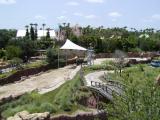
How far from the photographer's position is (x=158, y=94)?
16781mm

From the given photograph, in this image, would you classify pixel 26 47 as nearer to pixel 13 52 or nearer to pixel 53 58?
pixel 13 52

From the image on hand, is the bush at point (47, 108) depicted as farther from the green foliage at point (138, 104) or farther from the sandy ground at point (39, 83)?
the green foliage at point (138, 104)

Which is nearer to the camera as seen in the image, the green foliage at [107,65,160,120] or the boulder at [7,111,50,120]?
the green foliage at [107,65,160,120]

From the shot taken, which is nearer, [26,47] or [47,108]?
[47,108]

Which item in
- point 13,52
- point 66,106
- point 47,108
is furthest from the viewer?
point 13,52

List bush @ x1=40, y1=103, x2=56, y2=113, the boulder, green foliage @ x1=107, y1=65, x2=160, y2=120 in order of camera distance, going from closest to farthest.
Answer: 1. green foliage @ x1=107, y1=65, x2=160, y2=120
2. the boulder
3. bush @ x1=40, y1=103, x2=56, y2=113

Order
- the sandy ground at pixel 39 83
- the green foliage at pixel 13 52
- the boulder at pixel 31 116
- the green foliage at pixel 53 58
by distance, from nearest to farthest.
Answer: the boulder at pixel 31 116 → the sandy ground at pixel 39 83 → the green foliage at pixel 53 58 → the green foliage at pixel 13 52

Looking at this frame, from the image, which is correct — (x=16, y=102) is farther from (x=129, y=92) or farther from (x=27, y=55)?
(x=27, y=55)

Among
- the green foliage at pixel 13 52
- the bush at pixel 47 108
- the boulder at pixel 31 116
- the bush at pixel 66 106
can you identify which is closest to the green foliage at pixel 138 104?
the boulder at pixel 31 116

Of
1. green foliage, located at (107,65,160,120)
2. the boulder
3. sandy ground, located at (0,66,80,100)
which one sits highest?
green foliage, located at (107,65,160,120)

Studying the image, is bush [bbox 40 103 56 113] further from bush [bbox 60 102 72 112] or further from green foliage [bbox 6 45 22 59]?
green foliage [bbox 6 45 22 59]

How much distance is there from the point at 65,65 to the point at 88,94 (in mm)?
36534

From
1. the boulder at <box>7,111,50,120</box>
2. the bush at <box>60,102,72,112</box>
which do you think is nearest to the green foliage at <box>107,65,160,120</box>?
the boulder at <box>7,111,50,120</box>

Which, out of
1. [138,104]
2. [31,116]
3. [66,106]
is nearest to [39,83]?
[66,106]
